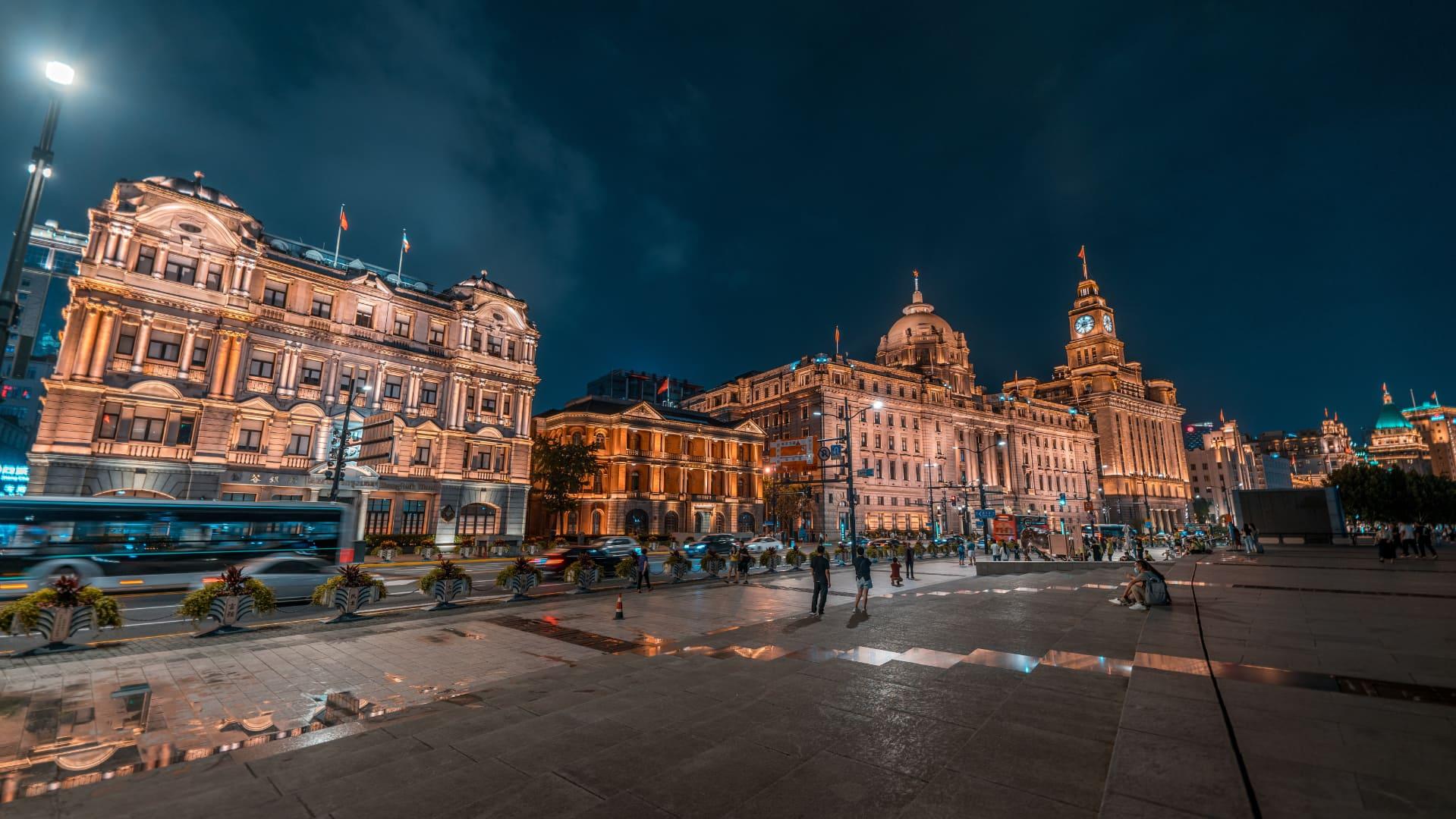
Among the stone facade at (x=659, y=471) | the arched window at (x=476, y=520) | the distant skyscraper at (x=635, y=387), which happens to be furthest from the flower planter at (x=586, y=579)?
the distant skyscraper at (x=635, y=387)

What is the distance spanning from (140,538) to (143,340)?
22313mm

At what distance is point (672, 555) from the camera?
25.9 m

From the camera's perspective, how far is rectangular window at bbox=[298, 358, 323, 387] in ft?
134

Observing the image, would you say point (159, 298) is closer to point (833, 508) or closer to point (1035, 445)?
point (833, 508)

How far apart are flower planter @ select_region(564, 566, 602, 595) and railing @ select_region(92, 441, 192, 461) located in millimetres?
30572

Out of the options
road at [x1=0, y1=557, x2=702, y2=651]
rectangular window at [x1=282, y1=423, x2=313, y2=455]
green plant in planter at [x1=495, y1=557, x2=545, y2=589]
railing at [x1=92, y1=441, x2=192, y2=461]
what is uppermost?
rectangular window at [x1=282, y1=423, x2=313, y2=455]

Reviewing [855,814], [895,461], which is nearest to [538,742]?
[855,814]

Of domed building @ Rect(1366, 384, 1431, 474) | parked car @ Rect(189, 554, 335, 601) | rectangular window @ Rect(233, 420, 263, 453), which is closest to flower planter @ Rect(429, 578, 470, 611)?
parked car @ Rect(189, 554, 335, 601)

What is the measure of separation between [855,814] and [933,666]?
5709 millimetres

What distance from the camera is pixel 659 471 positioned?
63.8 metres

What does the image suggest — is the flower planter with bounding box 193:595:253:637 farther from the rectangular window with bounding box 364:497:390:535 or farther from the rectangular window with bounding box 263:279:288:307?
the rectangular window with bounding box 263:279:288:307

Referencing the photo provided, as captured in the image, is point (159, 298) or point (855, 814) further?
point (159, 298)

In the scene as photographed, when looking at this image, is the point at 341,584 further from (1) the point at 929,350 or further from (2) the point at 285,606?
(1) the point at 929,350

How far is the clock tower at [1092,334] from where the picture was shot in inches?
5177
